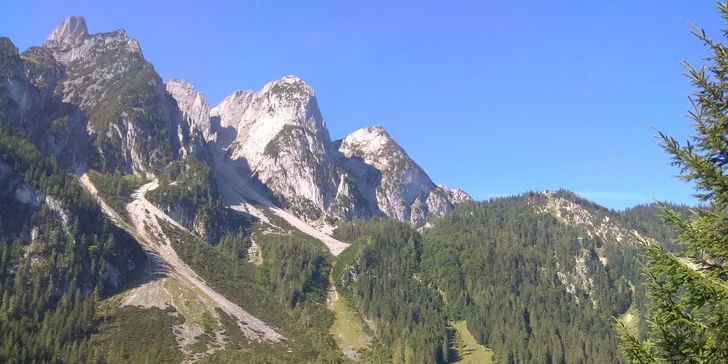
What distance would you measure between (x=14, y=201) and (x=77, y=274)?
43.1m

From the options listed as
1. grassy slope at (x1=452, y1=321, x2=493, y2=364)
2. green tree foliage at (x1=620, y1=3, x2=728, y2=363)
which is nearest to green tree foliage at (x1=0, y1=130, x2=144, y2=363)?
grassy slope at (x1=452, y1=321, x2=493, y2=364)

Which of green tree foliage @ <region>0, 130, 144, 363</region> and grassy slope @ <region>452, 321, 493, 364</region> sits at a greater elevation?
green tree foliage @ <region>0, 130, 144, 363</region>

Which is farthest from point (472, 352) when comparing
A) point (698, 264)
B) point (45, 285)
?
point (698, 264)

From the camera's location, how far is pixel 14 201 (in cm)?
19762

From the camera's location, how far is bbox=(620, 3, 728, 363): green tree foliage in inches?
621

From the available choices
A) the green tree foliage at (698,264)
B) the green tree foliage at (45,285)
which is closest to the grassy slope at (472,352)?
the green tree foliage at (45,285)

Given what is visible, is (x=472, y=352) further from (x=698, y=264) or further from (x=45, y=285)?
(x=698, y=264)

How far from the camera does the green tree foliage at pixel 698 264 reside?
51.7 feet

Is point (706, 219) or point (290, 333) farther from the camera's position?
point (290, 333)

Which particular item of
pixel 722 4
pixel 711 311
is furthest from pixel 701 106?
pixel 711 311

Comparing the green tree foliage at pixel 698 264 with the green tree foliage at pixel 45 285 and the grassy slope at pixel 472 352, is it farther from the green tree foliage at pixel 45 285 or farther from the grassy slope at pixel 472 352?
the grassy slope at pixel 472 352

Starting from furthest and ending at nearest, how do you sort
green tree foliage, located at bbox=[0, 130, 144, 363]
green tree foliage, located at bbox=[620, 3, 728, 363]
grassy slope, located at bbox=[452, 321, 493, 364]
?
grassy slope, located at bbox=[452, 321, 493, 364]
green tree foliage, located at bbox=[0, 130, 144, 363]
green tree foliage, located at bbox=[620, 3, 728, 363]

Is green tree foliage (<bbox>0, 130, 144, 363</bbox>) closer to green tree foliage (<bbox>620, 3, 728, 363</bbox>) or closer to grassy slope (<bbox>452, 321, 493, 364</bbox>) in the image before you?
grassy slope (<bbox>452, 321, 493, 364</bbox>)

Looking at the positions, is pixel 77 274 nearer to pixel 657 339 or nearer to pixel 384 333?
pixel 384 333
